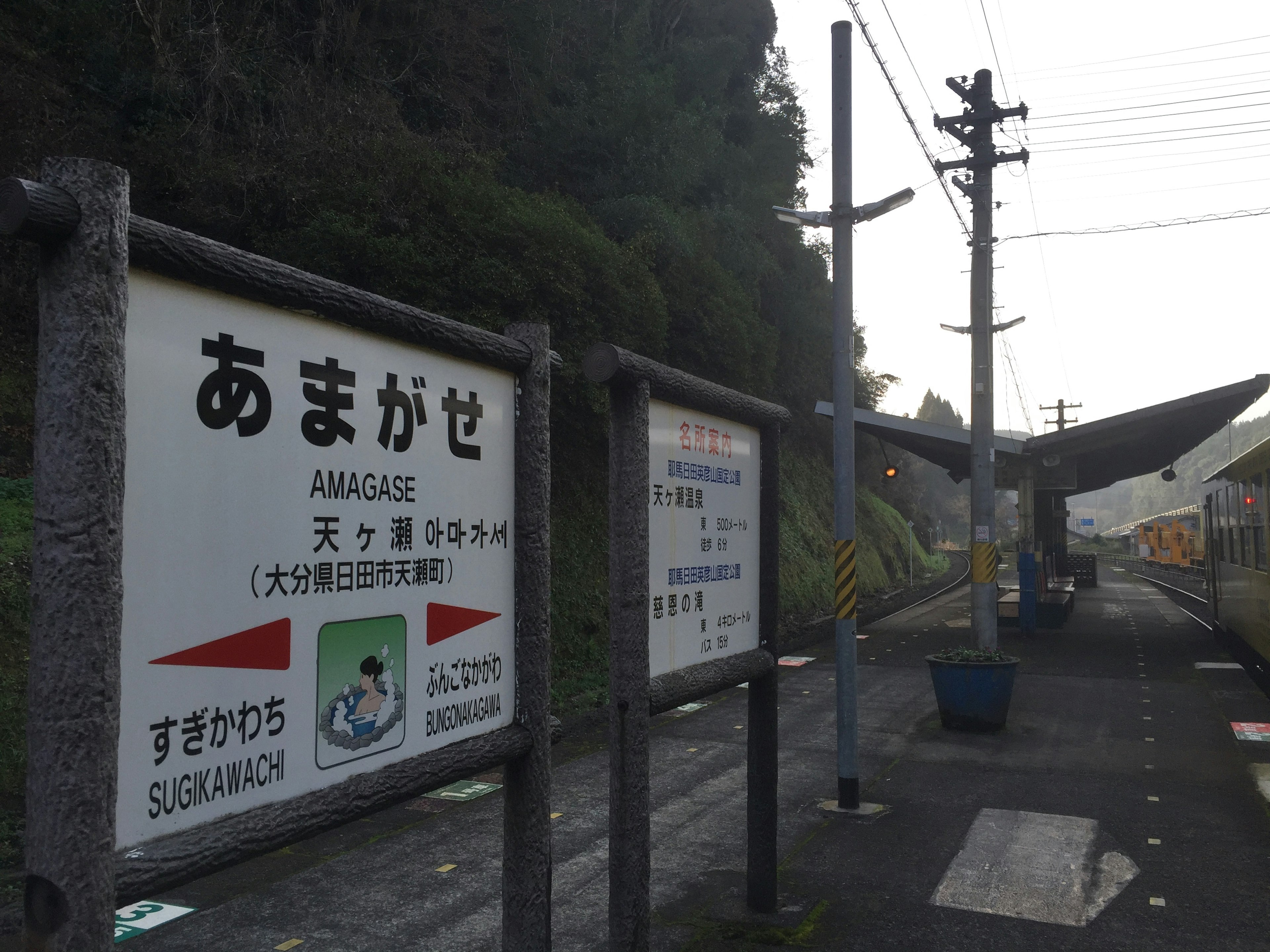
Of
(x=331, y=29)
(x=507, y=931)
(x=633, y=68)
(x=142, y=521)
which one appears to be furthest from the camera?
(x=633, y=68)

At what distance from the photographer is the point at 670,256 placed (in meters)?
22.6

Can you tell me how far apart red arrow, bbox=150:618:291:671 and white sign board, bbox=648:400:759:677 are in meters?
2.23

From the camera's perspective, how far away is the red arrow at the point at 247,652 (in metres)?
2.21

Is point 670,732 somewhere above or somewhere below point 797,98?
below

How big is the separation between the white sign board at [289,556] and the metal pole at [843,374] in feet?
19.1

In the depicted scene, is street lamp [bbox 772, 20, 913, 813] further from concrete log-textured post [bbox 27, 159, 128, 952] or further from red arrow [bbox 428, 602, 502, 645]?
concrete log-textured post [bbox 27, 159, 128, 952]

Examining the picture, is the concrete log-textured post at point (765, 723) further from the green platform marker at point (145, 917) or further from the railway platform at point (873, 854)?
the green platform marker at point (145, 917)

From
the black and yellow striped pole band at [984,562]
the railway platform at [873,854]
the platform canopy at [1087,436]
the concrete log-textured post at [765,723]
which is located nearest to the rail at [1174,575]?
the platform canopy at [1087,436]

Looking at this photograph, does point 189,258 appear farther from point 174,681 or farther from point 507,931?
point 507,931

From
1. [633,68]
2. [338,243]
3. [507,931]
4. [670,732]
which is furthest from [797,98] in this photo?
[507,931]

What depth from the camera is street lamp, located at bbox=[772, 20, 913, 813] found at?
8.60 m

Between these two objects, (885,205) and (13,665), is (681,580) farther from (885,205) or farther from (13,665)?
(13,665)

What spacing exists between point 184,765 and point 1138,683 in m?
15.7

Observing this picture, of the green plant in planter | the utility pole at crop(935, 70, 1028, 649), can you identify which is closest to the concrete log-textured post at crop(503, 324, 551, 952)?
the green plant in planter
